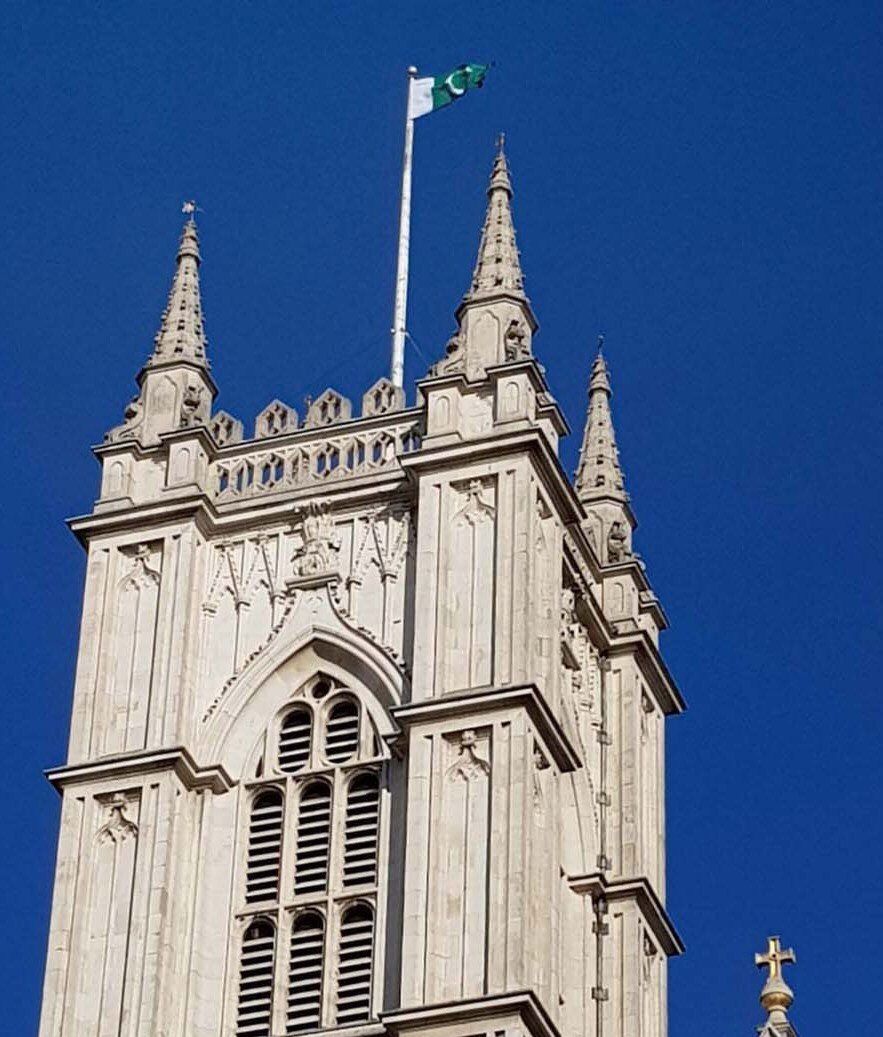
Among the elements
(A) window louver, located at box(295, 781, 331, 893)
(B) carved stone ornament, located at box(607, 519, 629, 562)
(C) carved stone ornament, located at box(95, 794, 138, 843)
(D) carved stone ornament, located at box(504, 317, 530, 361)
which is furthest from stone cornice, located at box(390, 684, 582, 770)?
(B) carved stone ornament, located at box(607, 519, 629, 562)

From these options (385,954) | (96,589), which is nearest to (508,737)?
(385,954)

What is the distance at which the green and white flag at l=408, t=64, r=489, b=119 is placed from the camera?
62875 millimetres

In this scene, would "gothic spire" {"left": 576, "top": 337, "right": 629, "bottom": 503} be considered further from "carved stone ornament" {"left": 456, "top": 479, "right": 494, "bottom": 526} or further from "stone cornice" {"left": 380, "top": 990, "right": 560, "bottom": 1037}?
"stone cornice" {"left": 380, "top": 990, "right": 560, "bottom": 1037}

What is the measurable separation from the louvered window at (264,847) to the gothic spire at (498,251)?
7.99 meters

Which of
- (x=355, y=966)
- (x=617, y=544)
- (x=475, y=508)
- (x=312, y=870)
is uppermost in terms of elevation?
(x=617, y=544)

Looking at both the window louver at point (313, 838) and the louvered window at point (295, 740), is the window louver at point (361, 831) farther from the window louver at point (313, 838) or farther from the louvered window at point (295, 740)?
the louvered window at point (295, 740)

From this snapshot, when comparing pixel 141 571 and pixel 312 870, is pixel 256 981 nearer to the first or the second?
pixel 312 870

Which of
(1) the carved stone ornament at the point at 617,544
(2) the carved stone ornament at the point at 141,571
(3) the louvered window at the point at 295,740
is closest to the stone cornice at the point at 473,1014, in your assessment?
(3) the louvered window at the point at 295,740

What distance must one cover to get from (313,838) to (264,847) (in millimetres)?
656

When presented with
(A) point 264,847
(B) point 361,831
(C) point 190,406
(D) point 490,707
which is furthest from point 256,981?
(C) point 190,406

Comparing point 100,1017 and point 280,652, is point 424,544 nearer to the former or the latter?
point 280,652

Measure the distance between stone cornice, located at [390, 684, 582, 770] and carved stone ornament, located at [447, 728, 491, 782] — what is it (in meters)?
0.32

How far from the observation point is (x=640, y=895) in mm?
54875

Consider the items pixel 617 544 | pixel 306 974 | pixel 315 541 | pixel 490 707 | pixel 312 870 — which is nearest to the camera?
pixel 306 974
